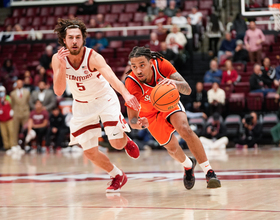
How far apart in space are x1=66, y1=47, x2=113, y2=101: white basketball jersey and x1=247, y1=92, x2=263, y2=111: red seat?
26.5ft

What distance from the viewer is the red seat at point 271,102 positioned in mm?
13039

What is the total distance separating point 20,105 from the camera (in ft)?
48.0

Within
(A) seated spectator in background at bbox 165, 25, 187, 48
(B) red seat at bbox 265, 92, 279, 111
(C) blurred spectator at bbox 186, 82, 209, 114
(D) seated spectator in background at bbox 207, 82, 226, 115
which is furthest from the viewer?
(A) seated spectator in background at bbox 165, 25, 187, 48

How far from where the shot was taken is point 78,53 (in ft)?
17.8

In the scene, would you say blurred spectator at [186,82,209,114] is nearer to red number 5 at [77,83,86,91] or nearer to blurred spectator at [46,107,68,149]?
blurred spectator at [46,107,68,149]

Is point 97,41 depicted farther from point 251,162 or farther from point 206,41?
point 251,162

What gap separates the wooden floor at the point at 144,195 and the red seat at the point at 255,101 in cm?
477

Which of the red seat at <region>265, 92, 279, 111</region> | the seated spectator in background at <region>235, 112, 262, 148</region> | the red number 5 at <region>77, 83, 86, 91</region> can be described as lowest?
the seated spectator in background at <region>235, 112, 262, 148</region>

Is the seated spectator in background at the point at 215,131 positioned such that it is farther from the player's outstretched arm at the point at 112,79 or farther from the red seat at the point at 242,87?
the player's outstretched arm at the point at 112,79

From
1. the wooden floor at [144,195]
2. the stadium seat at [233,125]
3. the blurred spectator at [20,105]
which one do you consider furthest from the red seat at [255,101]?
the blurred spectator at [20,105]

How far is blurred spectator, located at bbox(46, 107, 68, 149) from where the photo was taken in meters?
14.1

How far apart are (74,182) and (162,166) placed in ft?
7.80

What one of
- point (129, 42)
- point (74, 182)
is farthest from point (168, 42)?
point (74, 182)

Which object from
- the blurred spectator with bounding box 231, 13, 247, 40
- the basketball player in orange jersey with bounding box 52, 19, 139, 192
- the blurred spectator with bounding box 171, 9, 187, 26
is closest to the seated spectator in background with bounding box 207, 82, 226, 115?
the blurred spectator with bounding box 231, 13, 247, 40
